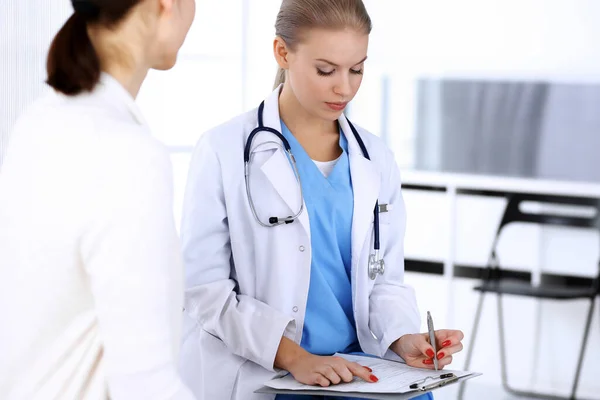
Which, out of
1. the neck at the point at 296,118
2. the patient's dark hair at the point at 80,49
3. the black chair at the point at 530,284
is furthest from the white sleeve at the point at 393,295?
the black chair at the point at 530,284

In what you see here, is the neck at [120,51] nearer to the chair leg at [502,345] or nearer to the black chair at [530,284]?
the black chair at [530,284]

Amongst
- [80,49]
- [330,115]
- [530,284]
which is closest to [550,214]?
[530,284]

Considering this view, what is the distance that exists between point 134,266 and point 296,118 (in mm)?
832

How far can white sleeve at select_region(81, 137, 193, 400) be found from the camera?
80 centimetres

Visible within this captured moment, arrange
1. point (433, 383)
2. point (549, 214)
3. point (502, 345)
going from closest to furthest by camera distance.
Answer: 1. point (433, 383)
2. point (549, 214)
3. point (502, 345)

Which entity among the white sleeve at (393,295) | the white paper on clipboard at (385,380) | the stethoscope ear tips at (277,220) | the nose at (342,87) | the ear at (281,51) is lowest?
the white paper on clipboard at (385,380)

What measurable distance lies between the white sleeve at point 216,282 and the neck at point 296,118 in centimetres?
18

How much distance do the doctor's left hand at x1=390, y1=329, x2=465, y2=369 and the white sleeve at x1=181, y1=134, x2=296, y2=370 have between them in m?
0.21

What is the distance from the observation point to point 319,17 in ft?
4.87

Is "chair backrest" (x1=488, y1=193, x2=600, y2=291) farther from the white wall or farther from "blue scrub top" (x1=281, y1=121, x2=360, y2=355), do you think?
the white wall

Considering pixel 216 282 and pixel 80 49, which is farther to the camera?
pixel 216 282

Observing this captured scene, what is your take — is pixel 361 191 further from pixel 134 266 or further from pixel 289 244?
pixel 134 266

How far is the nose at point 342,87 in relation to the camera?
1.48 meters

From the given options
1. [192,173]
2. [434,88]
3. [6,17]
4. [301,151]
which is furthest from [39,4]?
[434,88]
